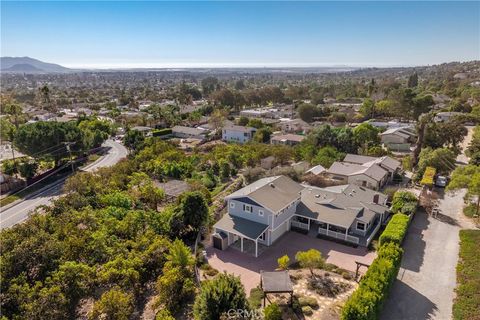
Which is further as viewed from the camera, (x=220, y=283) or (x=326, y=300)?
(x=326, y=300)

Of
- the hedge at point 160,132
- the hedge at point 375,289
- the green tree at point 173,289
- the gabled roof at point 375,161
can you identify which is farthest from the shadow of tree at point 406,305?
the hedge at point 160,132

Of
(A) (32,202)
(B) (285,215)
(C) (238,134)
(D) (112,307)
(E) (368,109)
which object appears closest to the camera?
(D) (112,307)

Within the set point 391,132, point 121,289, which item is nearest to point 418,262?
point 121,289

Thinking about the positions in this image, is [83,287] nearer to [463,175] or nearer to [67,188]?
[67,188]

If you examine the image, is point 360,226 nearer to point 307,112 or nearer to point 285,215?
point 285,215

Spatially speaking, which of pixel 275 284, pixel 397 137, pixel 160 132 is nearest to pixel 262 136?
pixel 160 132

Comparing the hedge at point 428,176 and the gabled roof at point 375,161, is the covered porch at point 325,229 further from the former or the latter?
the gabled roof at point 375,161

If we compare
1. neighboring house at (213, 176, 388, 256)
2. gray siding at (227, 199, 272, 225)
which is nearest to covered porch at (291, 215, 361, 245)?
neighboring house at (213, 176, 388, 256)
